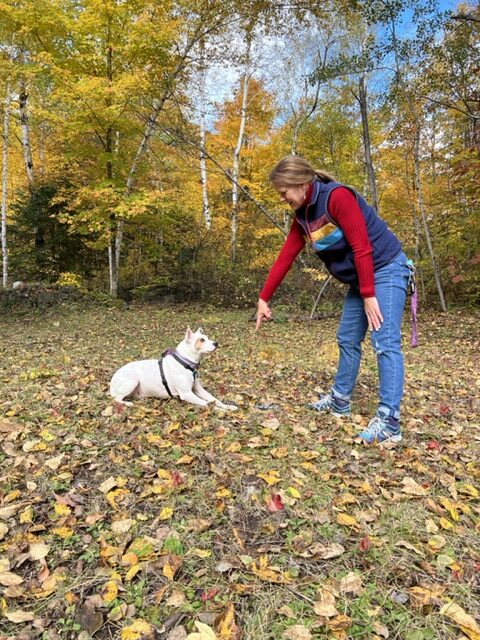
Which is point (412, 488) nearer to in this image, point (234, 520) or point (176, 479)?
point (234, 520)

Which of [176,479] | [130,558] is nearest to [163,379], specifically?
[176,479]

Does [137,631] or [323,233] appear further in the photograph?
[323,233]

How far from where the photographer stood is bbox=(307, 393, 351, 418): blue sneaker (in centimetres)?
381

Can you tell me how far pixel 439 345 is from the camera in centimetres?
930

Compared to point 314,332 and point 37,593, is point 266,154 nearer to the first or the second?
point 314,332

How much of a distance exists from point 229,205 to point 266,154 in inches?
129

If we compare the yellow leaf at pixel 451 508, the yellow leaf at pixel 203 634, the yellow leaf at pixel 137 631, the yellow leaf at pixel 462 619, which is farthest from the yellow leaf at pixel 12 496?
the yellow leaf at pixel 451 508

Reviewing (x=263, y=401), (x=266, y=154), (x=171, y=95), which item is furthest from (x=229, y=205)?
(x=263, y=401)

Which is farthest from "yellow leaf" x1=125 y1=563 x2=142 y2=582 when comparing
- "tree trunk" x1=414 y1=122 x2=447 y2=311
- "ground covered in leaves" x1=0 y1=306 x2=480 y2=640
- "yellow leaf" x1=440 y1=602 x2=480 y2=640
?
"tree trunk" x1=414 y1=122 x2=447 y2=311

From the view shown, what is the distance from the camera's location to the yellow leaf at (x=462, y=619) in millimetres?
1562

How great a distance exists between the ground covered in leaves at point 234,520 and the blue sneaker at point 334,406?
0.14 m

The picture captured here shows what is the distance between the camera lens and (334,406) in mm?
3857

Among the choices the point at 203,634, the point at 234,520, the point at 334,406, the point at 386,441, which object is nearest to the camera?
the point at 203,634

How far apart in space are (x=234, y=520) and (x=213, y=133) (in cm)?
1944
